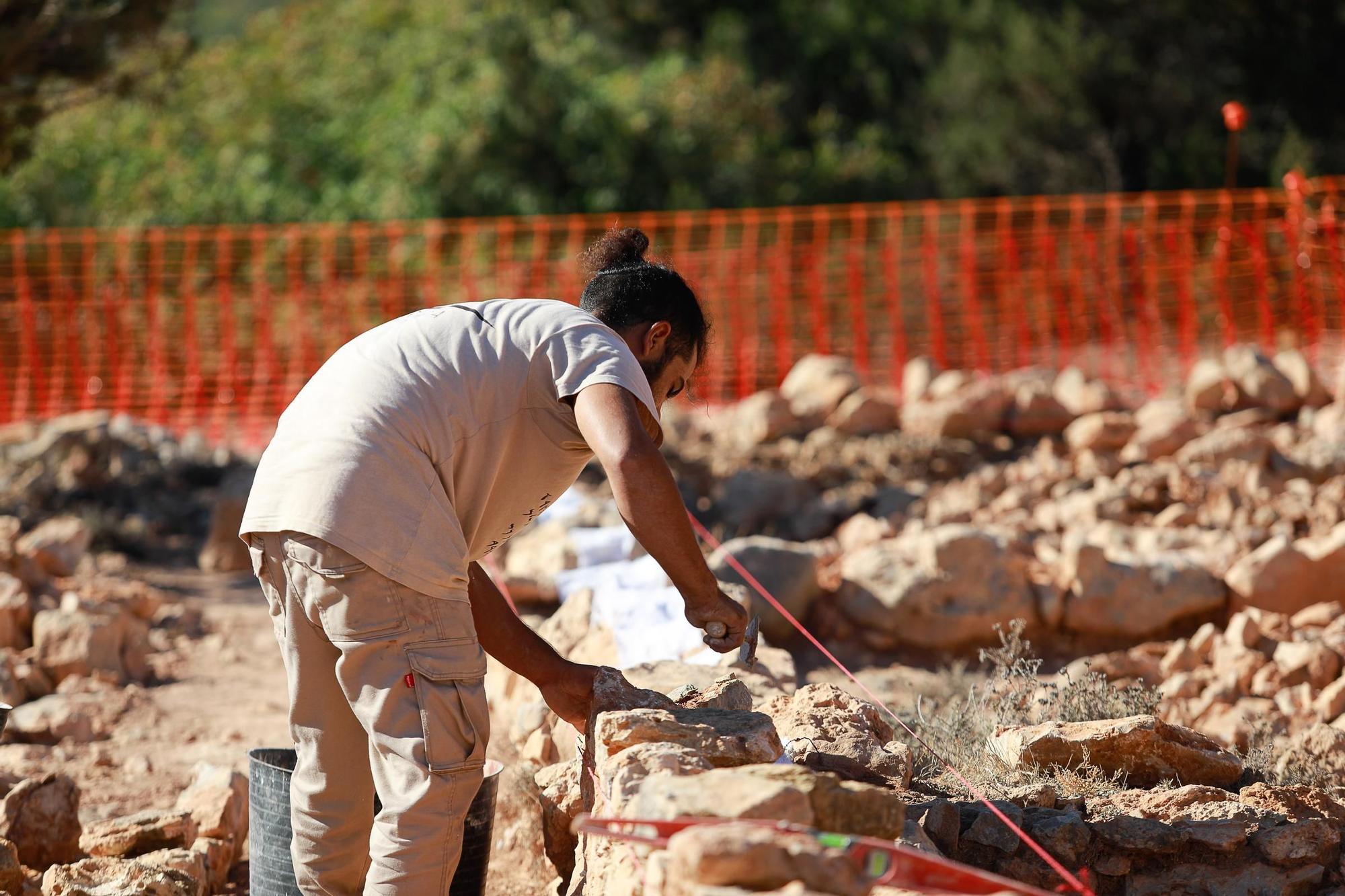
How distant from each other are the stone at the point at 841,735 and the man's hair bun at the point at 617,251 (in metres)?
1.13

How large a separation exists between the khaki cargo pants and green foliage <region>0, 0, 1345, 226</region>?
13.6 metres

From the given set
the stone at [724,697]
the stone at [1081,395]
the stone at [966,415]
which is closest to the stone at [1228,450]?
the stone at [1081,395]

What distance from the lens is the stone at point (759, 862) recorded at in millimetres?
1955

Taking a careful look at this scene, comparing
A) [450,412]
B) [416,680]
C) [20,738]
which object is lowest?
[20,738]

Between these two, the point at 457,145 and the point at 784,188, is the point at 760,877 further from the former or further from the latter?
the point at 784,188

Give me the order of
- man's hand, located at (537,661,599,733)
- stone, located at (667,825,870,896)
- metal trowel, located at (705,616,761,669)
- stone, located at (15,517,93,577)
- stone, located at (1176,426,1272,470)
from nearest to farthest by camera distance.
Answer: stone, located at (667,825,870,896), metal trowel, located at (705,616,761,669), man's hand, located at (537,661,599,733), stone, located at (15,517,93,577), stone, located at (1176,426,1272,470)

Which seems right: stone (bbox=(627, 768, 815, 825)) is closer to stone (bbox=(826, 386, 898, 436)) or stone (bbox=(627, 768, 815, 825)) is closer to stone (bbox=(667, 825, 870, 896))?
stone (bbox=(667, 825, 870, 896))

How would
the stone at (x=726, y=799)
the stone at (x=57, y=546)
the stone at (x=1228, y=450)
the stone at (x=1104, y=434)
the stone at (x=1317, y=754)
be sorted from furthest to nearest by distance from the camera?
the stone at (x=1104, y=434), the stone at (x=1228, y=450), the stone at (x=57, y=546), the stone at (x=1317, y=754), the stone at (x=726, y=799)

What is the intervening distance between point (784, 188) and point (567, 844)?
1465 centimetres

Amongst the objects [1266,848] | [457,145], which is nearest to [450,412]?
[1266,848]

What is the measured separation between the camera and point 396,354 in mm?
2707

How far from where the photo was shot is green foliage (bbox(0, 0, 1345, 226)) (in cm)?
1616

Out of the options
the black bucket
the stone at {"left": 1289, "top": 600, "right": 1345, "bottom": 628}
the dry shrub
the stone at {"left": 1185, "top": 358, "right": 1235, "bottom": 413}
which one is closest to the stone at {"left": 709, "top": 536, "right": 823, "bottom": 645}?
the dry shrub

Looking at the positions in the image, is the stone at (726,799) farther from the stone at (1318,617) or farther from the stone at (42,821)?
the stone at (1318,617)
